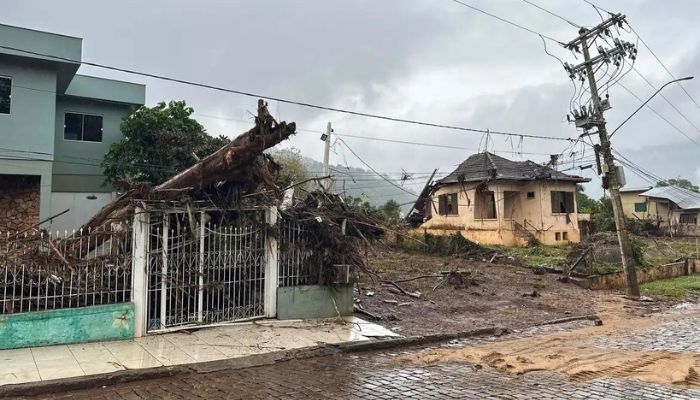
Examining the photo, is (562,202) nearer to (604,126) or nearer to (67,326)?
(604,126)

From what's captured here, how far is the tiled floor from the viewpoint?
6617mm

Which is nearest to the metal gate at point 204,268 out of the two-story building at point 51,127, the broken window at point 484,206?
the two-story building at point 51,127

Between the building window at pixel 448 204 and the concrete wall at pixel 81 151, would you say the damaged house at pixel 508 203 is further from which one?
the concrete wall at pixel 81 151

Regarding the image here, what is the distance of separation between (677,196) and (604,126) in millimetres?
43566

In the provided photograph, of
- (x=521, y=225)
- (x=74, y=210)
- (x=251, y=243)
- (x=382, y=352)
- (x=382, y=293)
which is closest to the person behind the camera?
(x=382, y=352)

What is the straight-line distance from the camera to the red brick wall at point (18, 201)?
19.2 m

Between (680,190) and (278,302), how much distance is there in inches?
2268

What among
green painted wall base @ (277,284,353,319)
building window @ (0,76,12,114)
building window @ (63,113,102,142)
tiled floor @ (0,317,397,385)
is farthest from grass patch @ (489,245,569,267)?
building window @ (0,76,12,114)

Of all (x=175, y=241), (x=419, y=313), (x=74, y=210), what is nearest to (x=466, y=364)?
(x=419, y=313)

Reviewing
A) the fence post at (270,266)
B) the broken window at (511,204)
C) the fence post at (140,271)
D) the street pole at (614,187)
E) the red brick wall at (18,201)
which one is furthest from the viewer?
the broken window at (511,204)

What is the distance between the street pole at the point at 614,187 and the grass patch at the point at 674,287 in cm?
182

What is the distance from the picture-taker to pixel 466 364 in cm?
745

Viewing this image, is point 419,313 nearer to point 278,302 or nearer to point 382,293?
point 382,293

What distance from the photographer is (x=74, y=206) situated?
840 inches
